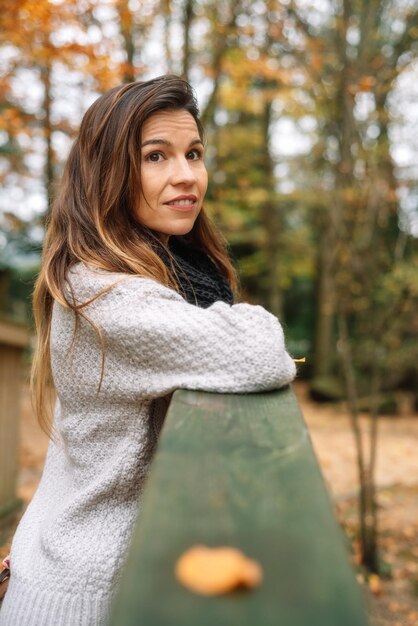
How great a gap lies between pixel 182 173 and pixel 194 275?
0.84 feet

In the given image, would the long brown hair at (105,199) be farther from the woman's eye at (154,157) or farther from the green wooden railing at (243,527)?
the green wooden railing at (243,527)

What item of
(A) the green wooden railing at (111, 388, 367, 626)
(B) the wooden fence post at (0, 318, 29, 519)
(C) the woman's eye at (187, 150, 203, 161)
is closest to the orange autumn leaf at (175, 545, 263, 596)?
(A) the green wooden railing at (111, 388, 367, 626)

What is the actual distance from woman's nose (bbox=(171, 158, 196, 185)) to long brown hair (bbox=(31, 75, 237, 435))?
0.09 m

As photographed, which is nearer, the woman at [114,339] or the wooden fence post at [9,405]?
the woman at [114,339]

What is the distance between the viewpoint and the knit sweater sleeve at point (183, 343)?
3.53 ft

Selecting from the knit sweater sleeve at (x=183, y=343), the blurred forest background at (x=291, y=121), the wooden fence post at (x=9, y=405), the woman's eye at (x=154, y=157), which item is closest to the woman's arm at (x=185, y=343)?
the knit sweater sleeve at (x=183, y=343)

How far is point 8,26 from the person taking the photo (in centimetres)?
567

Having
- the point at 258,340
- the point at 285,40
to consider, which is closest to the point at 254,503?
the point at 258,340

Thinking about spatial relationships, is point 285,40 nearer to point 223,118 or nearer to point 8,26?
point 8,26

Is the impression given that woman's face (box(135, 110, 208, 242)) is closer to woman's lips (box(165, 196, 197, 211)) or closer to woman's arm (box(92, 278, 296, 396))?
woman's lips (box(165, 196, 197, 211))

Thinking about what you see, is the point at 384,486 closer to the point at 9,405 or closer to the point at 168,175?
the point at 9,405

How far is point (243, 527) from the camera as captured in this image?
65 cm

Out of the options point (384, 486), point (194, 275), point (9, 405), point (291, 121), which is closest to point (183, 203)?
point (194, 275)

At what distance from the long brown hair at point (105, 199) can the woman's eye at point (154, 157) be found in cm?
3
